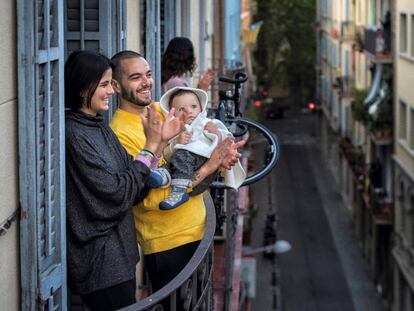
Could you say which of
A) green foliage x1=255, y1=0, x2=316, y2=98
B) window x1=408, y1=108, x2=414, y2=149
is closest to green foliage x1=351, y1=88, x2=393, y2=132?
window x1=408, y1=108, x2=414, y2=149

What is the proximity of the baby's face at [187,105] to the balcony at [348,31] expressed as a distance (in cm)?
4095

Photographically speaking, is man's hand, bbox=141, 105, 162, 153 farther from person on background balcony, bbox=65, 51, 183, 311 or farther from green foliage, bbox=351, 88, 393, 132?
green foliage, bbox=351, 88, 393, 132

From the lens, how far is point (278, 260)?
Result: 38.6 meters

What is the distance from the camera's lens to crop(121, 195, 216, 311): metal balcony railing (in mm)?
5122

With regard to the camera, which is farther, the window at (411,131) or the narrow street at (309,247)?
the narrow street at (309,247)

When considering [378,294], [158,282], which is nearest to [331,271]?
[378,294]

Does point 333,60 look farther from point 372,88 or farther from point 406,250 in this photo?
point 406,250

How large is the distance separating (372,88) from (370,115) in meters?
2.28

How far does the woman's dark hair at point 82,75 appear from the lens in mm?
5598

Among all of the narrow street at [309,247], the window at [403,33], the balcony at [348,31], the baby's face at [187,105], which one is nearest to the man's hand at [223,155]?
the baby's face at [187,105]

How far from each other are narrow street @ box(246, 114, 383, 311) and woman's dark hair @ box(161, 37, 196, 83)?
22657mm

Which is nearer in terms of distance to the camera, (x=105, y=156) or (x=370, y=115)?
(x=105, y=156)

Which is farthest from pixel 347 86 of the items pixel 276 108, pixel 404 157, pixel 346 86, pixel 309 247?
pixel 276 108

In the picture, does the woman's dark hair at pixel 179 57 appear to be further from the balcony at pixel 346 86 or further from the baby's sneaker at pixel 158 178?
the balcony at pixel 346 86
